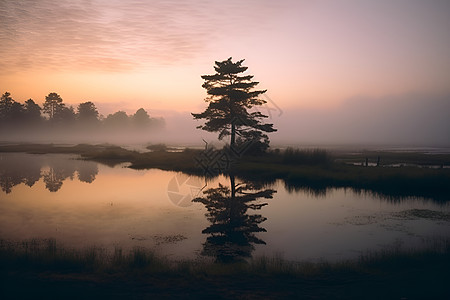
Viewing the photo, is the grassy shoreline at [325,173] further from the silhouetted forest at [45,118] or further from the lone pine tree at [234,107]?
the silhouetted forest at [45,118]

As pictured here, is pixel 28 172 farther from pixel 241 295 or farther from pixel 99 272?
pixel 241 295

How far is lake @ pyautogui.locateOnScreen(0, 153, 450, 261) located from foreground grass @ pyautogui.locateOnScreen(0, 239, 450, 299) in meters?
1.34

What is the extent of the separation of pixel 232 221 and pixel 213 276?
769cm

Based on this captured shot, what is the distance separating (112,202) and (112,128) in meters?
176

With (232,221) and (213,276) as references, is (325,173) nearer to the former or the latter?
(232,221)

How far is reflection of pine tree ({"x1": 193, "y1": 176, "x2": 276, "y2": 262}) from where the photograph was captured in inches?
492

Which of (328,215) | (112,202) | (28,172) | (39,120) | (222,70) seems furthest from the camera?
(39,120)

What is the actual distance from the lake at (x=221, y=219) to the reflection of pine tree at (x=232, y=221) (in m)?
0.05

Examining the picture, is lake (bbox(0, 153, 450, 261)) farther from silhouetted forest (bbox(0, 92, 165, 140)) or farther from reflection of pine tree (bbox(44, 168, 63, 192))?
silhouetted forest (bbox(0, 92, 165, 140))

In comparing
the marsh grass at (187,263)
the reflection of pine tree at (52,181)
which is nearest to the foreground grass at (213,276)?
the marsh grass at (187,263)

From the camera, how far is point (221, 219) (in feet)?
57.9

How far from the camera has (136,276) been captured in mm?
9578

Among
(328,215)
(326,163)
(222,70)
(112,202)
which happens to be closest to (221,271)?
(328,215)

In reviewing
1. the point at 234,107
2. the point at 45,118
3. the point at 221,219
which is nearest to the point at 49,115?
the point at 45,118
